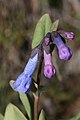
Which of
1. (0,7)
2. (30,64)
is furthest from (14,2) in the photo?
(30,64)

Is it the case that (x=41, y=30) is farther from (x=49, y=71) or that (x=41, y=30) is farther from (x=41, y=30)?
(x=49, y=71)

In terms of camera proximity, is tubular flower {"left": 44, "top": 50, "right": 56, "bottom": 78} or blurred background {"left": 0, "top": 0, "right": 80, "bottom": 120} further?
blurred background {"left": 0, "top": 0, "right": 80, "bottom": 120}

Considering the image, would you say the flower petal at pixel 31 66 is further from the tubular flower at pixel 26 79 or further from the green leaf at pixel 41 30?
the green leaf at pixel 41 30

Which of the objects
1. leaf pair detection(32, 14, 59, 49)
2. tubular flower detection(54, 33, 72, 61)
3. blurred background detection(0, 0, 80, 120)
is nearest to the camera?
tubular flower detection(54, 33, 72, 61)

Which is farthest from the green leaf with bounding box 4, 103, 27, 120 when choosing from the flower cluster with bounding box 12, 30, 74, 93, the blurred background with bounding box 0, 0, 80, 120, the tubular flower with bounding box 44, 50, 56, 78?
the blurred background with bounding box 0, 0, 80, 120

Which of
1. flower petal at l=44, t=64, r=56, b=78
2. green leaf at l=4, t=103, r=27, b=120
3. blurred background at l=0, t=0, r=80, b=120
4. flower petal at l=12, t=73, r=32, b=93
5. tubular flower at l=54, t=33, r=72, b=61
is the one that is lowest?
blurred background at l=0, t=0, r=80, b=120

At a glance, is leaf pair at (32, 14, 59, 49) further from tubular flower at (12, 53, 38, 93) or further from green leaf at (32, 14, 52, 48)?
tubular flower at (12, 53, 38, 93)

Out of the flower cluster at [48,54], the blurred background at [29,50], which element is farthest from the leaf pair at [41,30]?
the blurred background at [29,50]

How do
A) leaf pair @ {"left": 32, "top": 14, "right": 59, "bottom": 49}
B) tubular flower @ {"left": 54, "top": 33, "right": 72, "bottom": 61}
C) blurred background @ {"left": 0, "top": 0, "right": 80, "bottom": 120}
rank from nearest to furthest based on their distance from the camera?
tubular flower @ {"left": 54, "top": 33, "right": 72, "bottom": 61}, leaf pair @ {"left": 32, "top": 14, "right": 59, "bottom": 49}, blurred background @ {"left": 0, "top": 0, "right": 80, "bottom": 120}
